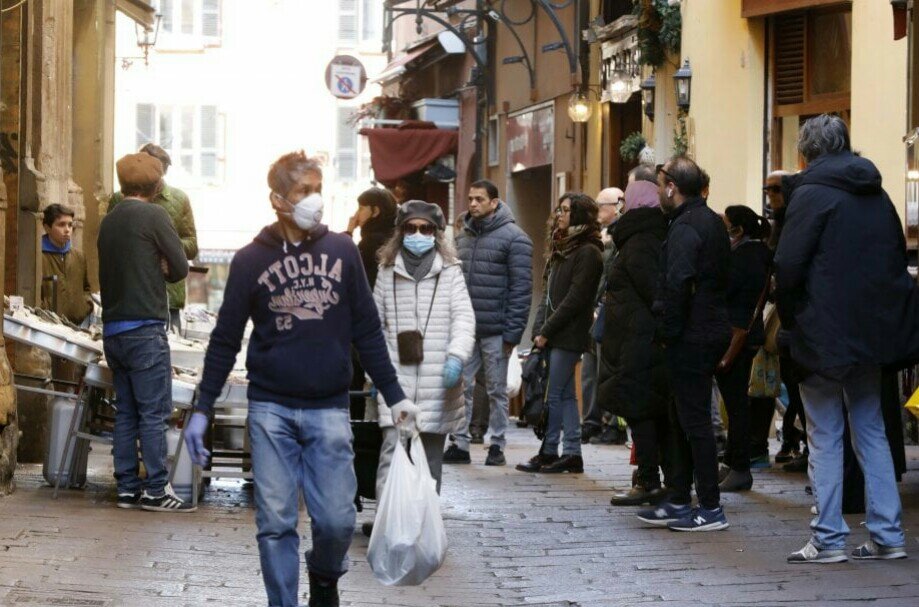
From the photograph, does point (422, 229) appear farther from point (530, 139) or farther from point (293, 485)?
point (530, 139)

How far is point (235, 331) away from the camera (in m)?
6.63

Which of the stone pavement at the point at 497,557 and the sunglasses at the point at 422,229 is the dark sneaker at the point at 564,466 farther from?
the sunglasses at the point at 422,229

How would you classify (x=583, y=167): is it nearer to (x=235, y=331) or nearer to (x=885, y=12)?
(x=885, y=12)

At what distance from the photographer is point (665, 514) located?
9.77 metres

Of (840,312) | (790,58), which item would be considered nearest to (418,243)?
(840,312)

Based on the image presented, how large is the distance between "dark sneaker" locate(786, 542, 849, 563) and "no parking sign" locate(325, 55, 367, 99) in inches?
999

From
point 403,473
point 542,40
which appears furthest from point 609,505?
point 542,40

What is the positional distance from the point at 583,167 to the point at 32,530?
46.5 ft

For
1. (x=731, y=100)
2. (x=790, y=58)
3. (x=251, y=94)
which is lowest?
(x=731, y=100)

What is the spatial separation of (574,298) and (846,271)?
4.24m

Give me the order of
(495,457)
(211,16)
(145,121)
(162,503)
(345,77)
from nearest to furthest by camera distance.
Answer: (162,503), (495,457), (345,77), (145,121), (211,16)

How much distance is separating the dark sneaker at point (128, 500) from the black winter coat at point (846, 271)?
13.3ft

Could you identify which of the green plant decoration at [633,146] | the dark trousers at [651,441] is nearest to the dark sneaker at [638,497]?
the dark trousers at [651,441]

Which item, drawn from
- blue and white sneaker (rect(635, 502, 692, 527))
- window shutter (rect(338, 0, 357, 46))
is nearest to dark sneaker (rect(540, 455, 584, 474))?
blue and white sneaker (rect(635, 502, 692, 527))
